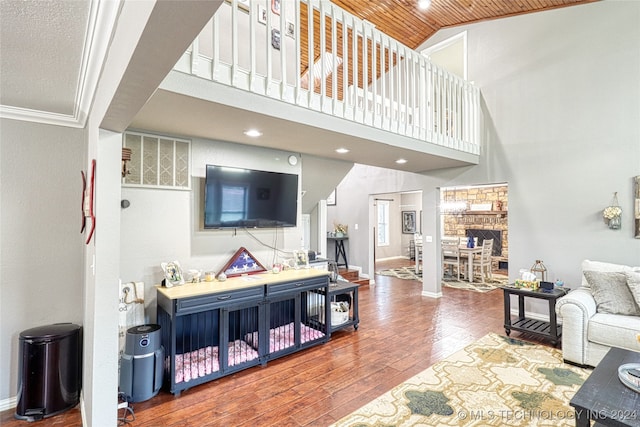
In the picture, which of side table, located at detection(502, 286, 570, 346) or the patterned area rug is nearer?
side table, located at detection(502, 286, 570, 346)

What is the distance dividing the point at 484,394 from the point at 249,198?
9.75 feet

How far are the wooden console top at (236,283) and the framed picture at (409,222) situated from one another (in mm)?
8064

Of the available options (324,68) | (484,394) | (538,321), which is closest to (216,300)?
(484,394)

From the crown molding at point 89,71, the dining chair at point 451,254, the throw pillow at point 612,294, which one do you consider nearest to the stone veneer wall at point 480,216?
the dining chair at point 451,254

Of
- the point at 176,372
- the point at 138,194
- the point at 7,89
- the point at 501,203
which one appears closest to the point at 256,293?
the point at 176,372

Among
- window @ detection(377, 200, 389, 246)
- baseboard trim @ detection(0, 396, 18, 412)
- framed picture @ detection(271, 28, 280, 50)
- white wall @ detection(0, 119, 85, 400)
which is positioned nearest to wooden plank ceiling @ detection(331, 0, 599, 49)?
framed picture @ detection(271, 28, 280, 50)

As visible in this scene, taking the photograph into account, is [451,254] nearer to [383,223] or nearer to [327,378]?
[383,223]

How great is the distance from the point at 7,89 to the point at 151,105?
38.4 inches

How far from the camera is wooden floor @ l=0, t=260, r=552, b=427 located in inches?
94.5

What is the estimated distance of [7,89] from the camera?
228cm

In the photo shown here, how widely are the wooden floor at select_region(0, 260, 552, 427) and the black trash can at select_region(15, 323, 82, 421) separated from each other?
3.4 inches

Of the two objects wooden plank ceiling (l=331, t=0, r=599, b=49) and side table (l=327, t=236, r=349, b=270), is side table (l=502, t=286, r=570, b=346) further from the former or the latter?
side table (l=327, t=236, r=349, b=270)

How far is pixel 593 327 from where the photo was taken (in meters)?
3.04

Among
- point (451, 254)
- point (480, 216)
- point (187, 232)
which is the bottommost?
point (451, 254)
